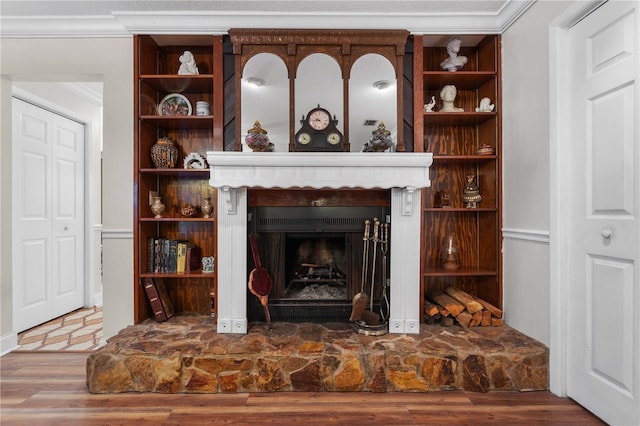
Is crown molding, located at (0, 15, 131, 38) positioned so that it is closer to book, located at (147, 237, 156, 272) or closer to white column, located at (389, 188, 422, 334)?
book, located at (147, 237, 156, 272)

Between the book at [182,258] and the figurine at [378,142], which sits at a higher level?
the figurine at [378,142]

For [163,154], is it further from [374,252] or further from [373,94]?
[374,252]

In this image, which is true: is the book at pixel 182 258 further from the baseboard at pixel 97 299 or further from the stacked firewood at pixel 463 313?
the baseboard at pixel 97 299

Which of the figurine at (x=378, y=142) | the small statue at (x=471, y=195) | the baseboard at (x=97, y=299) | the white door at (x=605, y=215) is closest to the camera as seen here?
the white door at (x=605, y=215)

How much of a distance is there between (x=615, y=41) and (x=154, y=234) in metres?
3.23

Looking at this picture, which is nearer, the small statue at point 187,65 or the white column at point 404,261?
the white column at point 404,261

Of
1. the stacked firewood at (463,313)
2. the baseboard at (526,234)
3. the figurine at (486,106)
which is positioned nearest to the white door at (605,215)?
the baseboard at (526,234)

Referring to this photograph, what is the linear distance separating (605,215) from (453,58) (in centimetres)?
159

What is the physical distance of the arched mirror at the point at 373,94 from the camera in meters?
2.51

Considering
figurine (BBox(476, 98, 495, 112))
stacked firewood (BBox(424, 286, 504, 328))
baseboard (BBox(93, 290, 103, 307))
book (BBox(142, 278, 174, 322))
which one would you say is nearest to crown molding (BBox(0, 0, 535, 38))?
figurine (BBox(476, 98, 495, 112))

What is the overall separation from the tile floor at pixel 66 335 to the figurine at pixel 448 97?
3425 mm

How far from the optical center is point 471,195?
8.93 feet

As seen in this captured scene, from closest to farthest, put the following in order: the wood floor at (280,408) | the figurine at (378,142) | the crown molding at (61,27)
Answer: the wood floor at (280,408) < the figurine at (378,142) < the crown molding at (61,27)

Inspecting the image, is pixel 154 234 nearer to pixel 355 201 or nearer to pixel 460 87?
pixel 355 201
